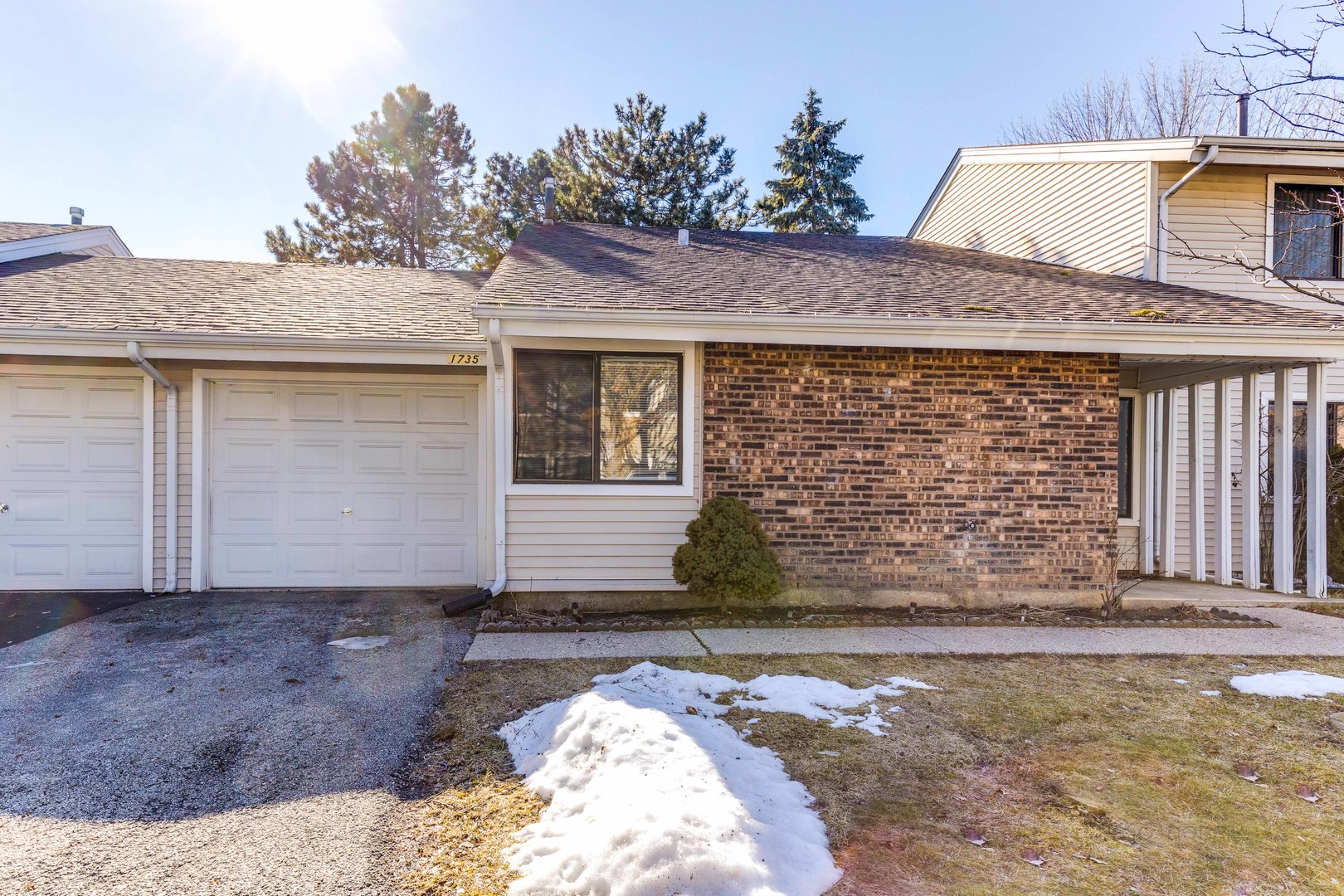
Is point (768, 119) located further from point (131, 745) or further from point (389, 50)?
point (131, 745)

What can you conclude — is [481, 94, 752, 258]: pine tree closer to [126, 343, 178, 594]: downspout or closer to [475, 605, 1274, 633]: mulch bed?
[126, 343, 178, 594]: downspout

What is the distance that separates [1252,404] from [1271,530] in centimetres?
187

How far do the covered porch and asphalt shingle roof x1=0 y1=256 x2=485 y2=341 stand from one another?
25.8ft

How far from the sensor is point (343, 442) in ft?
23.8

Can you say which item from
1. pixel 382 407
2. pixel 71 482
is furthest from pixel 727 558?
pixel 71 482

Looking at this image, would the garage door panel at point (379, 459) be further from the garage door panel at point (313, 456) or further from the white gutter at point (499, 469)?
the white gutter at point (499, 469)

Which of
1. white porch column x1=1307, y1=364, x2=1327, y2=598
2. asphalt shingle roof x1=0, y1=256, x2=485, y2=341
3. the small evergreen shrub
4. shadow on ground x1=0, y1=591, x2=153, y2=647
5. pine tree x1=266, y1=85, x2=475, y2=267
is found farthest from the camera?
pine tree x1=266, y1=85, x2=475, y2=267

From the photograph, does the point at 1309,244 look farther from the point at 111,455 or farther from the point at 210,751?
the point at 111,455

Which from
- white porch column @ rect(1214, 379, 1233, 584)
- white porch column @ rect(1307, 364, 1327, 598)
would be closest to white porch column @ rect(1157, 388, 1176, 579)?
white porch column @ rect(1214, 379, 1233, 584)

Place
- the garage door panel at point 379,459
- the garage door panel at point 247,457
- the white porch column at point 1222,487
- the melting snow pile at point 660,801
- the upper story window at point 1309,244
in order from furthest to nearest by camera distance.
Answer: the upper story window at point 1309,244
the white porch column at point 1222,487
the garage door panel at point 379,459
the garage door panel at point 247,457
the melting snow pile at point 660,801

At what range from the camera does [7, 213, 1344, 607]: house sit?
6301mm

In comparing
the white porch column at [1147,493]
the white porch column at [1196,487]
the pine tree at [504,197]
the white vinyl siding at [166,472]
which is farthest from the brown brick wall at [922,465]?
the pine tree at [504,197]

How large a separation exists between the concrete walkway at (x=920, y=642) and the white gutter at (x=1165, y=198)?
455 cm

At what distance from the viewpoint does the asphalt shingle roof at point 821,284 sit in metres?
6.25
